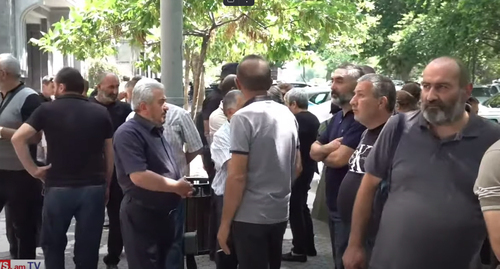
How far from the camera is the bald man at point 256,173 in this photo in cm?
444

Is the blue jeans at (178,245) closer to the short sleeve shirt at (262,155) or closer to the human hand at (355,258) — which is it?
the short sleeve shirt at (262,155)

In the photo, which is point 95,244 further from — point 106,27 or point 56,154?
point 106,27

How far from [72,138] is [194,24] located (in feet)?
26.3

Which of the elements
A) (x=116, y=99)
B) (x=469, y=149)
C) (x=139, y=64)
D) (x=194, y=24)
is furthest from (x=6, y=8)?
(x=469, y=149)

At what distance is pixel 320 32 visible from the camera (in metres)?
12.3

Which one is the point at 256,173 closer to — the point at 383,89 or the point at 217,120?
the point at 383,89

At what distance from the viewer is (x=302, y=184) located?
7680 mm

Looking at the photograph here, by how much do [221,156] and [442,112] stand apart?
258 centimetres

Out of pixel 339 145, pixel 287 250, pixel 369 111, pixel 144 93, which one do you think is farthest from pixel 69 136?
pixel 287 250

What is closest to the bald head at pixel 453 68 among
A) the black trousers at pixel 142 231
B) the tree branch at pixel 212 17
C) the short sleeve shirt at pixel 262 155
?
the short sleeve shirt at pixel 262 155

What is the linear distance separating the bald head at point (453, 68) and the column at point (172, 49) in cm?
382

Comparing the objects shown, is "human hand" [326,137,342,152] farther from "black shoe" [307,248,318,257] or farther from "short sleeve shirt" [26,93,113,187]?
"black shoe" [307,248,318,257]

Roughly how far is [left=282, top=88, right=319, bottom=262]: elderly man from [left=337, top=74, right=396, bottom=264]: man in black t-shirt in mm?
2869

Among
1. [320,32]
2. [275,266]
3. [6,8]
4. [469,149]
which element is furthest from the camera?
Result: [6,8]
